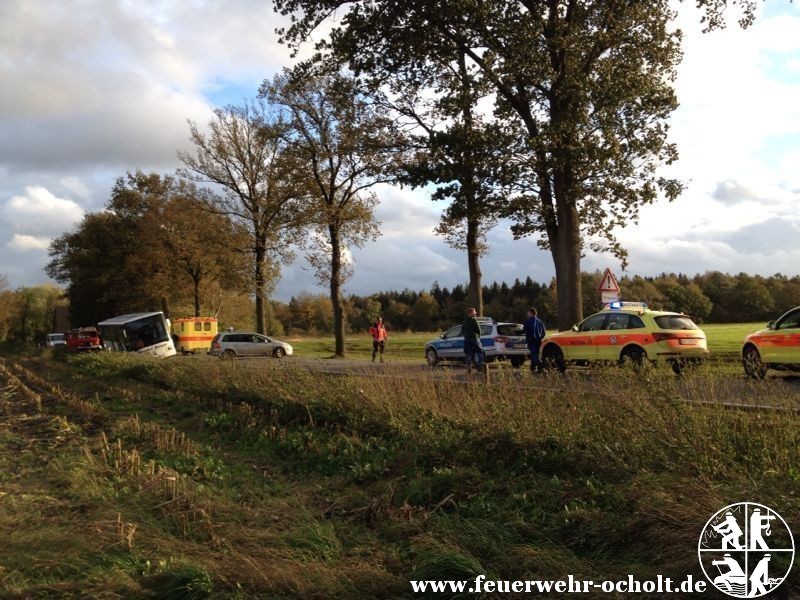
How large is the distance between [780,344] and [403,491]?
36.3 ft

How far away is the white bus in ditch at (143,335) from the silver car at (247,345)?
9.30 feet

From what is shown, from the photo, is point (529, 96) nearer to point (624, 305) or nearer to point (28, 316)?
point (624, 305)

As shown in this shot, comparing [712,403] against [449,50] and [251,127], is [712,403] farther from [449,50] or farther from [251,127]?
[251,127]

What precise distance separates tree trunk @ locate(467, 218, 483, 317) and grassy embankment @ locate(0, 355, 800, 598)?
17363 millimetres

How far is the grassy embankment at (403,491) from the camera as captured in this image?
14.6ft

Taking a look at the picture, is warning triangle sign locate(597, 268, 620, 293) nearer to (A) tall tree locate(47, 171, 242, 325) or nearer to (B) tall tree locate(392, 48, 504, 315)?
(B) tall tree locate(392, 48, 504, 315)

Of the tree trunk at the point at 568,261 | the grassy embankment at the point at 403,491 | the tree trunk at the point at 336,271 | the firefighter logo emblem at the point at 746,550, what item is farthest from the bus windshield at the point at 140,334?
the firefighter logo emblem at the point at 746,550

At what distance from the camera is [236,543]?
5195 millimetres

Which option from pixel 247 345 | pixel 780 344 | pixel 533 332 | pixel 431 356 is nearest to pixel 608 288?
pixel 533 332

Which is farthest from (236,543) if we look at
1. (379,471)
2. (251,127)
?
(251,127)

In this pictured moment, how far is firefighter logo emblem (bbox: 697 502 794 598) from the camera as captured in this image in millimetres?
3803

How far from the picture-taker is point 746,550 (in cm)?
406

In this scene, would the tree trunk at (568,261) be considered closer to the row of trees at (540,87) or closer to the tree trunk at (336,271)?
the row of trees at (540,87)

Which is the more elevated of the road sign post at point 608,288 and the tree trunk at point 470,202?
the tree trunk at point 470,202
